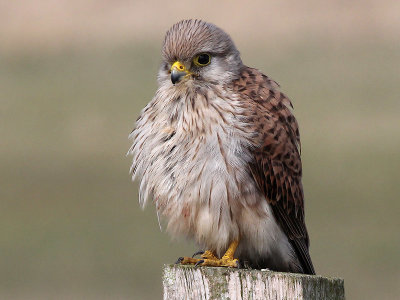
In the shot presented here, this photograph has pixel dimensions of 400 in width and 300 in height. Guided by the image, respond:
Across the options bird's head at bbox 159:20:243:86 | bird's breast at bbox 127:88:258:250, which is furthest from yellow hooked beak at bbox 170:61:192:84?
bird's breast at bbox 127:88:258:250

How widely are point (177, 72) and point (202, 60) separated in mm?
200

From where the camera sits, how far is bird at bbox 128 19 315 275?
5770 millimetres

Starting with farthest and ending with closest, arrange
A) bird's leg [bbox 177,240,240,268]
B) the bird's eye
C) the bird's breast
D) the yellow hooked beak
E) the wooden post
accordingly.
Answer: the bird's eye < the yellow hooked beak < the bird's breast < bird's leg [bbox 177,240,240,268] < the wooden post

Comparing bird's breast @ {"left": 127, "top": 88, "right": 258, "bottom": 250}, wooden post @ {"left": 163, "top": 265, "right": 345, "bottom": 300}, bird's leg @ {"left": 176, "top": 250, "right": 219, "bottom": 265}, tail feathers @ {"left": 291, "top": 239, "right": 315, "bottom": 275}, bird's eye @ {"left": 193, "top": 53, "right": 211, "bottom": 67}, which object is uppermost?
bird's eye @ {"left": 193, "top": 53, "right": 211, "bottom": 67}

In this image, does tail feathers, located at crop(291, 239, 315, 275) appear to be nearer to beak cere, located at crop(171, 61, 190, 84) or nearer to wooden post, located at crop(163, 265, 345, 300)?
beak cere, located at crop(171, 61, 190, 84)

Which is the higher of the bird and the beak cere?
the beak cere

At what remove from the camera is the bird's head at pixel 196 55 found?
5980 mm

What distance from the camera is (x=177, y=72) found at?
19.5 ft

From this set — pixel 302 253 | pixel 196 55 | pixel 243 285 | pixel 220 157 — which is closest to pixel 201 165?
pixel 220 157

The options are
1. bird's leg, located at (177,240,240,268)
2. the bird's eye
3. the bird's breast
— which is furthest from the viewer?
the bird's eye

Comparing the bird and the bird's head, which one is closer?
the bird

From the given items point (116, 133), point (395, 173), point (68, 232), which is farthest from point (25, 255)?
point (395, 173)

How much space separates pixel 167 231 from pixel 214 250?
33 centimetres

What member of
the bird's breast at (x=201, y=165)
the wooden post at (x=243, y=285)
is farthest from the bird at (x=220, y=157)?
the wooden post at (x=243, y=285)
